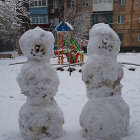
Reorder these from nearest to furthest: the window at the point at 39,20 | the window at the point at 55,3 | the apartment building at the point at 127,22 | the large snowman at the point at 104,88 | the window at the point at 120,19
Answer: the large snowman at the point at 104,88
the apartment building at the point at 127,22
the window at the point at 120,19
the window at the point at 39,20
the window at the point at 55,3

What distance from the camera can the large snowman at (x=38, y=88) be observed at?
3154mm

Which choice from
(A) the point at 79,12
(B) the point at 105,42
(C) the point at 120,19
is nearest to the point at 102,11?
(C) the point at 120,19

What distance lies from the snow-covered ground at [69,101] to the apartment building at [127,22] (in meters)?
13.7

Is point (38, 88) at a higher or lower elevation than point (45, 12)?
lower

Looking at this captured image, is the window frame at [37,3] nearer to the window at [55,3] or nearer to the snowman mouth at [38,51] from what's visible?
the window at [55,3]

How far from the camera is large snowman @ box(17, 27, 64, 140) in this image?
10.3 feet

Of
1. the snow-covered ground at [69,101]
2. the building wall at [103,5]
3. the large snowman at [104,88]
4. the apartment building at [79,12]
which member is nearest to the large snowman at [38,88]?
the snow-covered ground at [69,101]

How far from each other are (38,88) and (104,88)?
1.05m

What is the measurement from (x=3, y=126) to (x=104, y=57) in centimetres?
271

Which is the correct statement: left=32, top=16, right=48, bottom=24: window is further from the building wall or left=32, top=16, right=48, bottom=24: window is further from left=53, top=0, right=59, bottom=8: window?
the building wall

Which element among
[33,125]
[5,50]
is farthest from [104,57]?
[5,50]

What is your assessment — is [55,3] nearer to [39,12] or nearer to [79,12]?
[39,12]

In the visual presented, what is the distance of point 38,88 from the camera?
3148 mm

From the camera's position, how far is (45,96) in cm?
322
